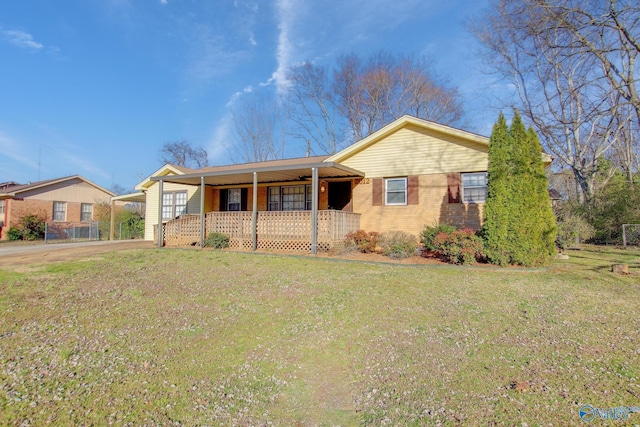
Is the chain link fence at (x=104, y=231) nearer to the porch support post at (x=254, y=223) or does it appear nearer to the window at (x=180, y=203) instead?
the window at (x=180, y=203)

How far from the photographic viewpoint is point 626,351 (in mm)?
4457

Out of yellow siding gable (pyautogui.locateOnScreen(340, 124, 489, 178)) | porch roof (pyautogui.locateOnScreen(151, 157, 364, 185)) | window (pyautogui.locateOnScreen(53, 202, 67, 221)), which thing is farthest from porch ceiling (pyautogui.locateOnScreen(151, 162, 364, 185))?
window (pyautogui.locateOnScreen(53, 202, 67, 221))

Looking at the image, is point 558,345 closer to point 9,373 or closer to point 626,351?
point 626,351

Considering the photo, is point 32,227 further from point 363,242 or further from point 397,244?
point 397,244

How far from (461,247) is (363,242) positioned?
11.0 ft

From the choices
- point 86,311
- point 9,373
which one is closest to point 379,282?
point 86,311

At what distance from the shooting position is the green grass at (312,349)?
10.9ft

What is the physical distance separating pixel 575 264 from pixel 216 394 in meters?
11.5

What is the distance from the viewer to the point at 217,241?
14211 mm

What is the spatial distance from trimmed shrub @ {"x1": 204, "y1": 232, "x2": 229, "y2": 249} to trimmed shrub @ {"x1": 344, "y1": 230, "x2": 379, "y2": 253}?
16.7 feet

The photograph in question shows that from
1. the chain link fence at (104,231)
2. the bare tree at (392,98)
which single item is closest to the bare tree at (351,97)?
the bare tree at (392,98)

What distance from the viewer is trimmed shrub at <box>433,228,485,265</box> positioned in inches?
399

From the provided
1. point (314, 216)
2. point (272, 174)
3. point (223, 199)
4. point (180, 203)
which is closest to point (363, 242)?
point (314, 216)

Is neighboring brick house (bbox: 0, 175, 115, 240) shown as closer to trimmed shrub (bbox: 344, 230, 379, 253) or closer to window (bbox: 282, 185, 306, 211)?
window (bbox: 282, 185, 306, 211)
